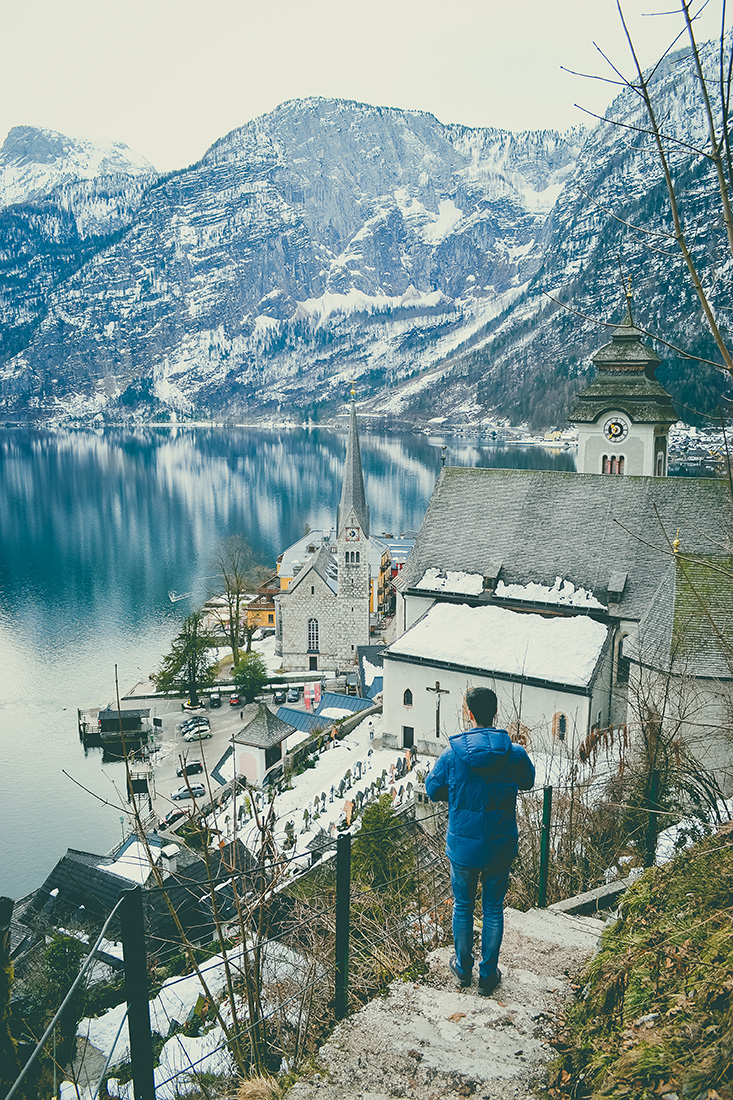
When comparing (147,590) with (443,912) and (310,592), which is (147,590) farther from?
(443,912)

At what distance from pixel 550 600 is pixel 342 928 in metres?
20.0

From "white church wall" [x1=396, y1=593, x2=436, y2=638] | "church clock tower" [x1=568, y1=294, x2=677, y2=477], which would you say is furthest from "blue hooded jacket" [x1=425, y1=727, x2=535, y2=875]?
"church clock tower" [x1=568, y1=294, x2=677, y2=477]

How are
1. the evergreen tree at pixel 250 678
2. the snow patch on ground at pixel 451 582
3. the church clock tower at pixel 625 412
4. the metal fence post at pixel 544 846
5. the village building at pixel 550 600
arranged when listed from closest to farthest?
the metal fence post at pixel 544 846 < the village building at pixel 550 600 < the snow patch on ground at pixel 451 582 < the church clock tower at pixel 625 412 < the evergreen tree at pixel 250 678

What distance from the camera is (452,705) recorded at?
74.9 ft

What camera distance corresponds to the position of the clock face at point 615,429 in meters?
31.1

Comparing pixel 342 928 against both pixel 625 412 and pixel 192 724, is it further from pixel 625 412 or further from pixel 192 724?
pixel 192 724

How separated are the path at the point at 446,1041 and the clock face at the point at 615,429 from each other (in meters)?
28.1

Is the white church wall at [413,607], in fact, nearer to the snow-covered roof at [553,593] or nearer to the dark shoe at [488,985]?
the snow-covered roof at [553,593]

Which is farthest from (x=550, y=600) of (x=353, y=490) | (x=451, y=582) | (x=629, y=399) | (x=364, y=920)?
(x=353, y=490)

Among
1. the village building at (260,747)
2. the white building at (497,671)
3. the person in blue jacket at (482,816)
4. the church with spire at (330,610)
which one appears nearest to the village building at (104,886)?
the village building at (260,747)

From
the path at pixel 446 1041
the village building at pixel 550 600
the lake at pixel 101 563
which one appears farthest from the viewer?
the lake at pixel 101 563

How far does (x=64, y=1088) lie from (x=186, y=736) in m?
22.8

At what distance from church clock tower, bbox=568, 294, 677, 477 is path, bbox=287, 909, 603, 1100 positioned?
26.7m

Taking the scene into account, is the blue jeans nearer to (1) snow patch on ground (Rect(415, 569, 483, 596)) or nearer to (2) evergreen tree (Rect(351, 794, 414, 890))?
(2) evergreen tree (Rect(351, 794, 414, 890))
